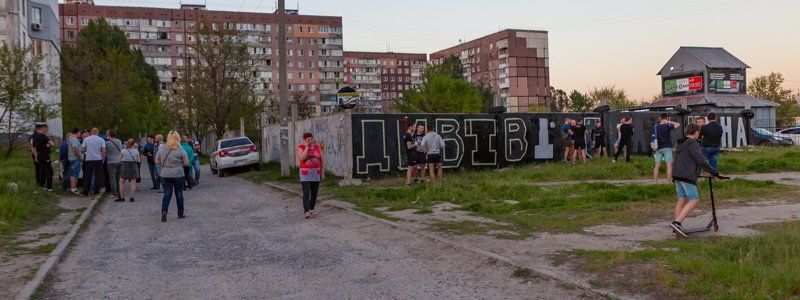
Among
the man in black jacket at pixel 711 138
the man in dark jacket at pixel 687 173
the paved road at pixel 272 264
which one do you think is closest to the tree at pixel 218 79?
the paved road at pixel 272 264

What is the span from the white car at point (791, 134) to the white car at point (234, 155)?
27.7m

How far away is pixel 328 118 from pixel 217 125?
23815 millimetres

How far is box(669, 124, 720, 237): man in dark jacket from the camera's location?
25.0ft

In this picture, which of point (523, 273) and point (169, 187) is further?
point (169, 187)

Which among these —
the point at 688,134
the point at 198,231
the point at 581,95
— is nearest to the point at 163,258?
the point at 198,231

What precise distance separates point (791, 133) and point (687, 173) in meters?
32.7

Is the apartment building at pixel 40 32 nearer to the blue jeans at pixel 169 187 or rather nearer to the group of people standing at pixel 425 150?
the group of people standing at pixel 425 150

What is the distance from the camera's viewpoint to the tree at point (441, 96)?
51.8 m

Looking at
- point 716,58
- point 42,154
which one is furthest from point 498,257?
point 716,58

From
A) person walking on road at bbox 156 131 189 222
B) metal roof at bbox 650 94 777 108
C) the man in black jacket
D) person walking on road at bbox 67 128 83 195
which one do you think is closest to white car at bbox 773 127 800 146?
metal roof at bbox 650 94 777 108

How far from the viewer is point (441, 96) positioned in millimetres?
51938

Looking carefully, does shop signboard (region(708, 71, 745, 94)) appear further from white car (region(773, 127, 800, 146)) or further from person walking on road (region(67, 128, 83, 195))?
person walking on road (region(67, 128, 83, 195))

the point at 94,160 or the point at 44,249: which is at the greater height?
the point at 94,160

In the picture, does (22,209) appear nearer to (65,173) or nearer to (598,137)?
(65,173)
